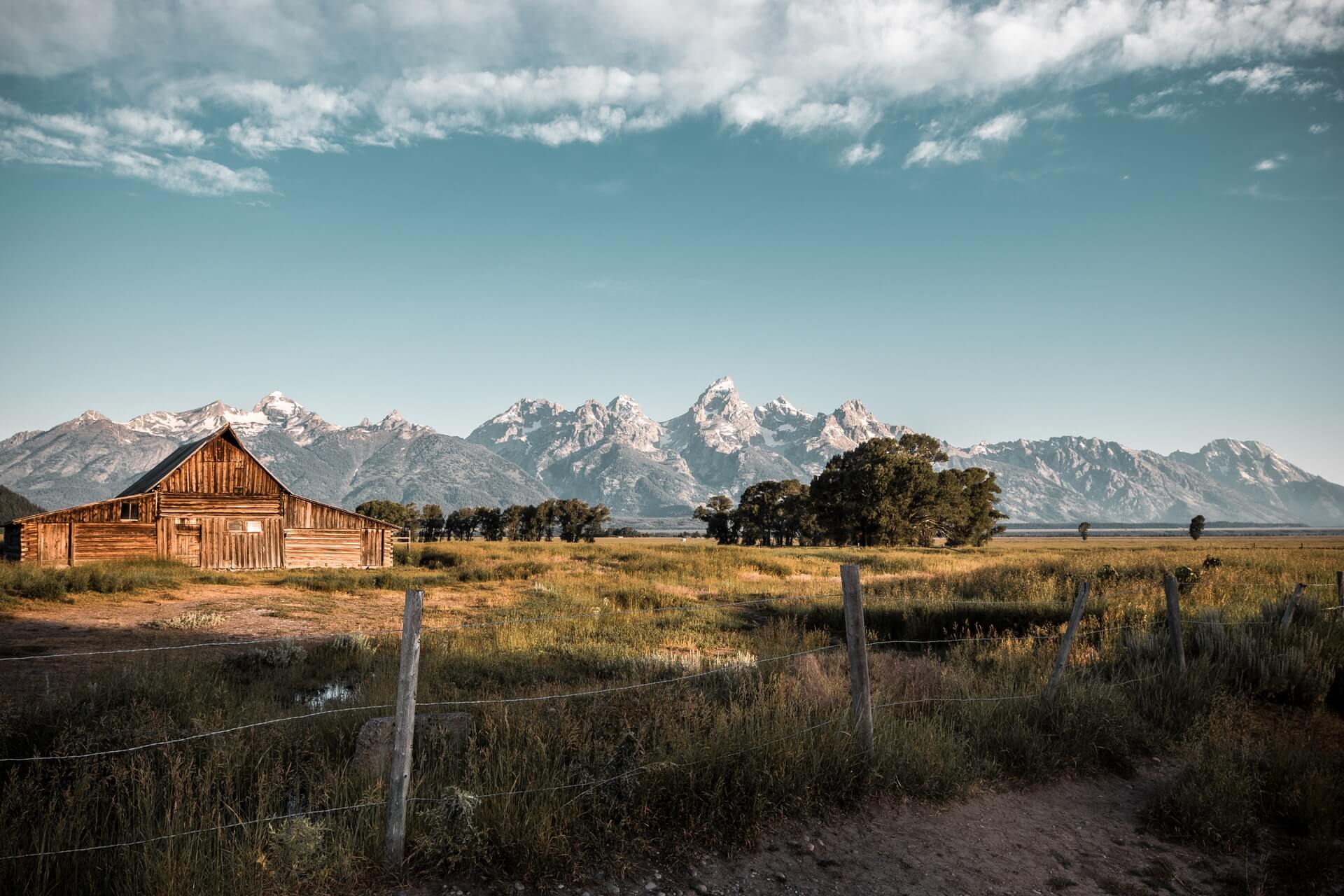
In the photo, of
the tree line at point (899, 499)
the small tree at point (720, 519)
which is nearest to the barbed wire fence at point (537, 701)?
the tree line at point (899, 499)

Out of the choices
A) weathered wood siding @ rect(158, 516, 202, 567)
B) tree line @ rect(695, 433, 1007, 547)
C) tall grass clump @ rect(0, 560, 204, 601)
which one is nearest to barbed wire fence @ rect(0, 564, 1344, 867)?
tall grass clump @ rect(0, 560, 204, 601)

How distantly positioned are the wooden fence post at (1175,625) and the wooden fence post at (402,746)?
29.4 ft

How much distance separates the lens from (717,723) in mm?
6457

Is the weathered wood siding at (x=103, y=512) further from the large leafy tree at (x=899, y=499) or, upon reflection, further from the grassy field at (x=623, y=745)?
the large leafy tree at (x=899, y=499)

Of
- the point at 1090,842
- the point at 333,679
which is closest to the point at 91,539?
the point at 333,679

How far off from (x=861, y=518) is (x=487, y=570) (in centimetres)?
3554

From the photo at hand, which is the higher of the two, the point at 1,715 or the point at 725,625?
the point at 1,715

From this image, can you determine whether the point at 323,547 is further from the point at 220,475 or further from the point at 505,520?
the point at 505,520

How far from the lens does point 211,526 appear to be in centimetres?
3612

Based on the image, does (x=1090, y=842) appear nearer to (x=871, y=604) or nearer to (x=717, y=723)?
(x=717, y=723)

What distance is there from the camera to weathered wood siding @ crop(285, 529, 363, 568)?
3794 centimetres

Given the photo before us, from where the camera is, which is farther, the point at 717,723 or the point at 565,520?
the point at 565,520

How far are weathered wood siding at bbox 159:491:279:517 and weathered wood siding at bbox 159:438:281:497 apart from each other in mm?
205

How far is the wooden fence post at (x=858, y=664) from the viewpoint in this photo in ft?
21.7
